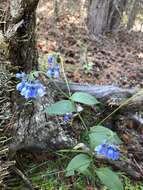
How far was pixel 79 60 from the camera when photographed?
17.1 feet

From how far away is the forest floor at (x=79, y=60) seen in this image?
2.95 m

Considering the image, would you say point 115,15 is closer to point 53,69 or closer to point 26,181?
point 53,69

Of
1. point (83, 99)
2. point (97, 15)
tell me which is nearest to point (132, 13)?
point (97, 15)

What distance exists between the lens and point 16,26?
9.27ft

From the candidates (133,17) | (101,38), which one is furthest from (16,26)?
(133,17)

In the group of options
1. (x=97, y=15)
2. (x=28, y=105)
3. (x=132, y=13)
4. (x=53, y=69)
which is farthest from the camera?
(x=132, y=13)

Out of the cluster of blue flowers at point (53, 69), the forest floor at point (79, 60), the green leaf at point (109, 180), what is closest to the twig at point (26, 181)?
the forest floor at point (79, 60)

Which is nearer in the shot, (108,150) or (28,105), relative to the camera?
(108,150)

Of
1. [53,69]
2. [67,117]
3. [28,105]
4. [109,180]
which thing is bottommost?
[109,180]

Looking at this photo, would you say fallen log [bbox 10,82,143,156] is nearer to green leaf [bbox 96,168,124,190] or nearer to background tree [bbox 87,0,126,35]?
green leaf [bbox 96,168,124,190]

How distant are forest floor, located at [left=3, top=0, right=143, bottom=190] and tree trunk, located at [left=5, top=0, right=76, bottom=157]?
133 millimetres

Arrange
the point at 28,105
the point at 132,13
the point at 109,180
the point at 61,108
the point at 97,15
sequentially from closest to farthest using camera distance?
1. the point at 109,180
2. the point at 61,108
3. the point at 28,105
4. the point at 97,15
5. the point at 132,13

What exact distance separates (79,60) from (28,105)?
7.55ft

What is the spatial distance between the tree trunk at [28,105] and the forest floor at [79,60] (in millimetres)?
133
